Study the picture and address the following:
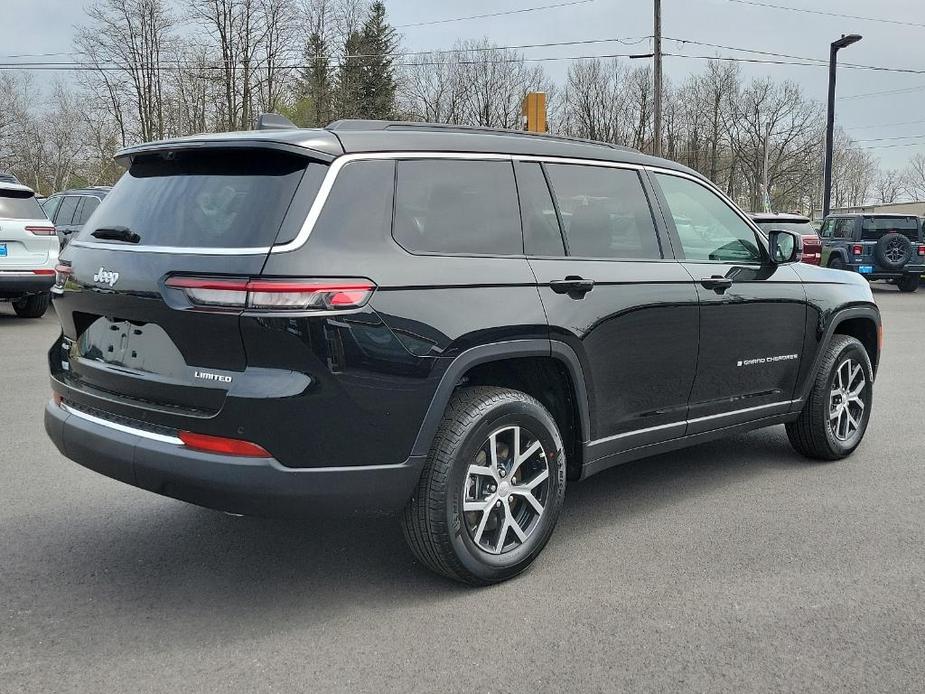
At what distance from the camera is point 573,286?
154 inches

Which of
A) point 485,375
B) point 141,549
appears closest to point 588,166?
point 485,375

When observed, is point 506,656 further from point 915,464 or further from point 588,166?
point 915,464

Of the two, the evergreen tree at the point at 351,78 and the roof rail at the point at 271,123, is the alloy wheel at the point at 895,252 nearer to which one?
the roof rail at the point at 271,123

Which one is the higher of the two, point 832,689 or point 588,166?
point 588,166

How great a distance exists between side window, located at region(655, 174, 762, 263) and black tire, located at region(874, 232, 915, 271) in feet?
54.9

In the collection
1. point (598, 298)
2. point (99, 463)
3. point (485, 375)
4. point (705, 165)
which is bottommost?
point (99, 463)

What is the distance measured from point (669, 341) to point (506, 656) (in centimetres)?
190

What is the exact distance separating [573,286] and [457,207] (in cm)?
63

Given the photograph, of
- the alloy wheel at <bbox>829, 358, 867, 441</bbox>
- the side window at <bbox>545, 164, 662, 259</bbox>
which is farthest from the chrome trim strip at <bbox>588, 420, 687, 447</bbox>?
the alloy wheel at <bbox>829, 358, 867, 441</bbox>

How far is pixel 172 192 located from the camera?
355 centimetres

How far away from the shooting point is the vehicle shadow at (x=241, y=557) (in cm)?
351

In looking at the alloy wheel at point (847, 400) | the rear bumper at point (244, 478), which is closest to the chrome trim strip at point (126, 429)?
the rear bumper at point (244, 478)

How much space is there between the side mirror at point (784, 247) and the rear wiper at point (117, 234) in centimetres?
342

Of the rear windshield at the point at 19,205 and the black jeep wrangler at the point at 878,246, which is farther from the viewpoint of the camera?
the black jeep wrangler at the point at 878,246
